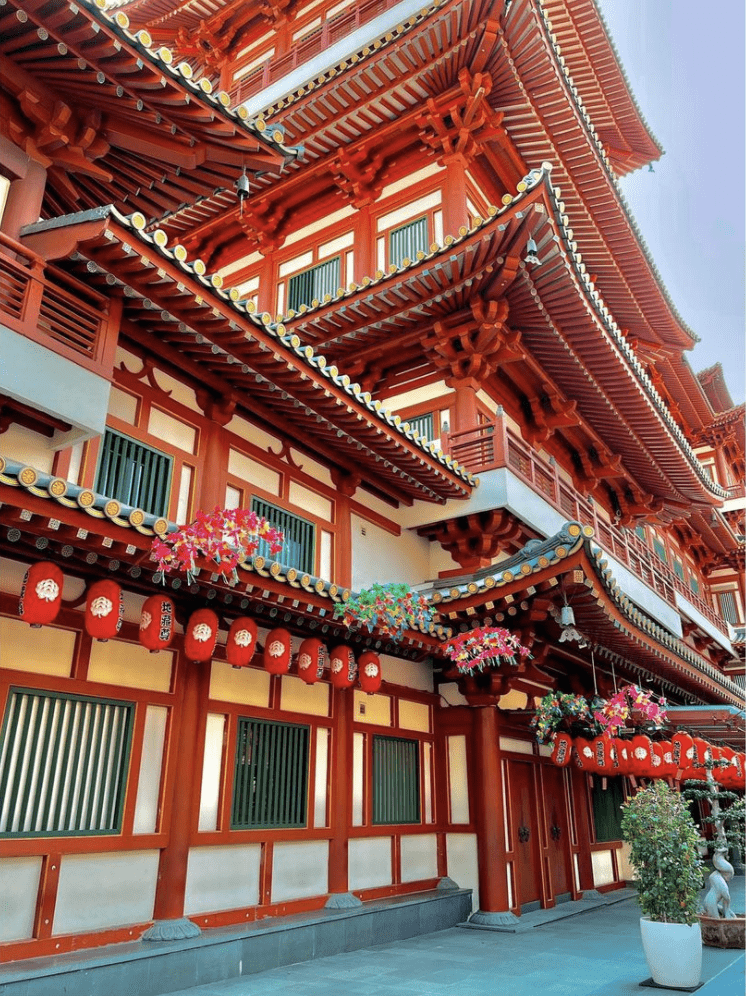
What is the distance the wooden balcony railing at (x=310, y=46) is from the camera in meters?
17.4

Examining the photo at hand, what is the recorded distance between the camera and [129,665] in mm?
7699

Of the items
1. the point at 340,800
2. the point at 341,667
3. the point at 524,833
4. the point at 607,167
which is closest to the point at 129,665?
the point at 341,667

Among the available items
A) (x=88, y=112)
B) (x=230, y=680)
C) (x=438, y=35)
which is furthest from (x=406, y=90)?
(x=230, y=680)

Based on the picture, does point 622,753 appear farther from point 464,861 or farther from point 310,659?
point 310,659

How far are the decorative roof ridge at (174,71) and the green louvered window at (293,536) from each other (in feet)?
14.5

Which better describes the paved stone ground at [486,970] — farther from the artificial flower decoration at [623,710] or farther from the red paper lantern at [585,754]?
the artificial flower decoration at [623,710]

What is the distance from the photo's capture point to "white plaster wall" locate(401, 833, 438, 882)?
1091 cm

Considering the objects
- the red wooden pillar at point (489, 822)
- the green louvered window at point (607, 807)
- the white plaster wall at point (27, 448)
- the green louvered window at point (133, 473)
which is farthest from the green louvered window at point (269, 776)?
the green louvered window at point (607, 807)

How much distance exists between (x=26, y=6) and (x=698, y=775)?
1548cm

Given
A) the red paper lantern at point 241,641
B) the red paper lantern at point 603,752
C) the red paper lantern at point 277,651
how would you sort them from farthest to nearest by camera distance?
the red paper lantern at point 603,752
the red paper lantern at point 277,651
the red paper lantern at point 241,641

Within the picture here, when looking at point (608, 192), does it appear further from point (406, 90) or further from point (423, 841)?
point (423, 841)

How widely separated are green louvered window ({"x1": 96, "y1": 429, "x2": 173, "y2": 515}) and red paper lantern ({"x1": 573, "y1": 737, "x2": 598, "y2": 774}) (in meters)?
8.41

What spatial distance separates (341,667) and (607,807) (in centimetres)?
927

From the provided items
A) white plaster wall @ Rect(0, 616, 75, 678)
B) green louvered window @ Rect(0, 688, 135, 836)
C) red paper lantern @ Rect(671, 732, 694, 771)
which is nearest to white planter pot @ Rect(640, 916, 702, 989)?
red paper lantern @ Rect(671, 732, 694, 771)
